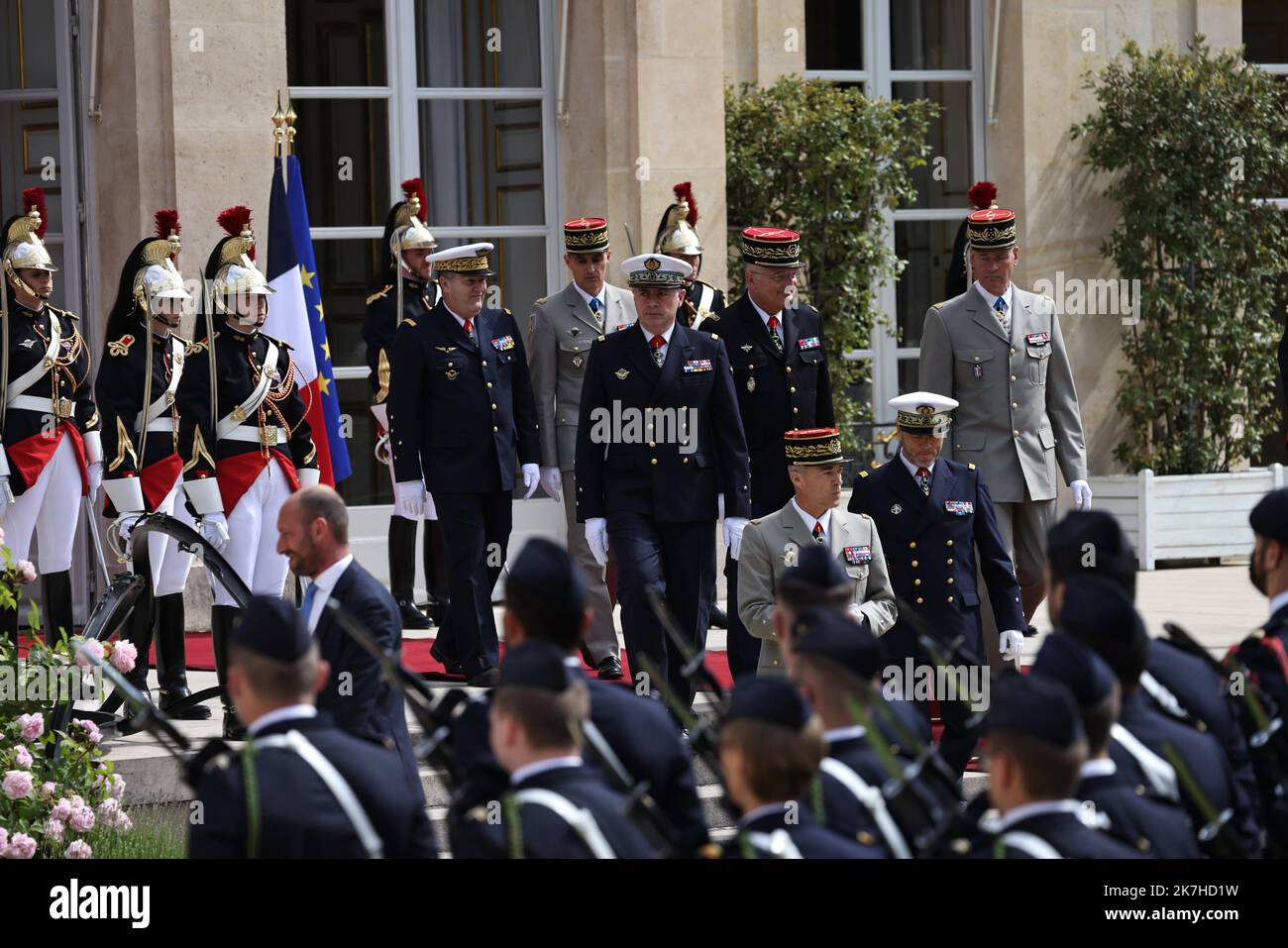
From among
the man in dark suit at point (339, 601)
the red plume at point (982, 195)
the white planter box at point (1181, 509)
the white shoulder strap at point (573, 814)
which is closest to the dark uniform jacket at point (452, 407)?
the red plume at point (982, 195)

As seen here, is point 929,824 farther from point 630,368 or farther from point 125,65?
point 125,65

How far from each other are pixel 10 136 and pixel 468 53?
8.06 feet

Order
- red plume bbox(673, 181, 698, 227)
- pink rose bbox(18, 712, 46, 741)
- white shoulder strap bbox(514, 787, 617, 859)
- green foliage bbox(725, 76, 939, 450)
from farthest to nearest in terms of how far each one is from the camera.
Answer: green foliage bbox(725, 76, 939, 450) < red plume bbox(673, 181, 698, 227) < pink rose bbox(18, 712, 46, 741) < white shoulder strap bbox(514, 787, 617, 859)

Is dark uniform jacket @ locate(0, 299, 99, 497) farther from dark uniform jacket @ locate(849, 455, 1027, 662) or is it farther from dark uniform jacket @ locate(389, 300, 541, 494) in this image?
dark uniform jacket @ locate(849, 455, 1027, 662)

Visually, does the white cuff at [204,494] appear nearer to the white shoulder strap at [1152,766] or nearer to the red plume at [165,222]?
the red plume at [165,222]

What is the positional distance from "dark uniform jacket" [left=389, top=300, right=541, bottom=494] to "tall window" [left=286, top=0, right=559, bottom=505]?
98.7 inches

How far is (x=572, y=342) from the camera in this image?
29.5ft

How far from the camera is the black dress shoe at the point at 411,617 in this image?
400 inches

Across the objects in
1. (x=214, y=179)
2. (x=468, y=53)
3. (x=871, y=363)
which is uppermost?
(x=468, y=53)

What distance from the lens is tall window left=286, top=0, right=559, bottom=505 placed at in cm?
1124

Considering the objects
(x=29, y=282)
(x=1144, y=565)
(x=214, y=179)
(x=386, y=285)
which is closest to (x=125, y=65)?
(x=214, y=179)

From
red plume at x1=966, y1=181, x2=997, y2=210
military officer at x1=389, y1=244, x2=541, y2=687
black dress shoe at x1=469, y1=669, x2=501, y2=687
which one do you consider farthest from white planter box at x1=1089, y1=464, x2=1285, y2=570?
black dress shoe at x1=469, y1=669, x2=501, y2=687

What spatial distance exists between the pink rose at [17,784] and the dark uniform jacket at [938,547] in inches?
111
